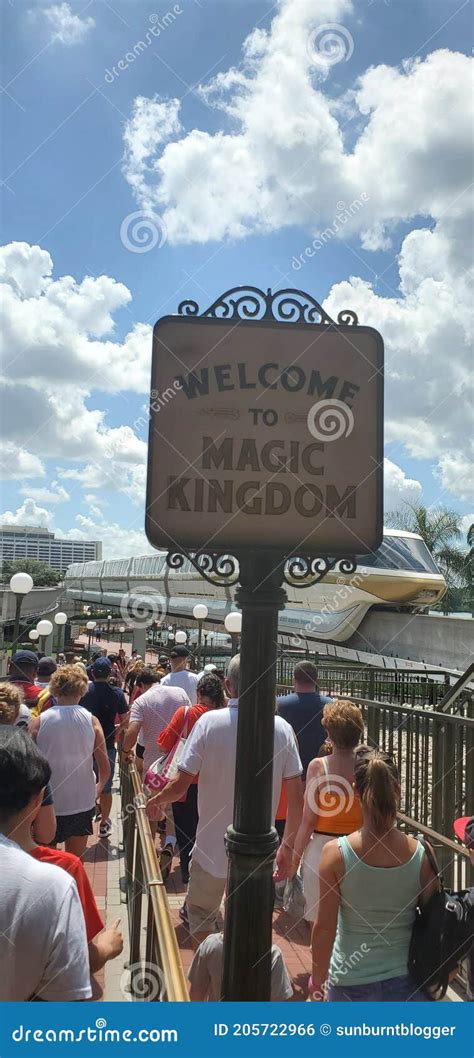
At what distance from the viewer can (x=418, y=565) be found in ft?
86.0

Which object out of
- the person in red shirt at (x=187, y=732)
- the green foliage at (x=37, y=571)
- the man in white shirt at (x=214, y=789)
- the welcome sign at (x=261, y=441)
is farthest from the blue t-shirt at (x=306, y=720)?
the green foliage at (x=37, y=571)

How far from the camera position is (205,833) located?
3.71 meters

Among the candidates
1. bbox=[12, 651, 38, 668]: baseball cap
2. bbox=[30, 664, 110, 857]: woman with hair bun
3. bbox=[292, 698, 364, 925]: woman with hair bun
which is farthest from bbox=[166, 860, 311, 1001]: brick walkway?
bbox=[12, 651, 38, 668]: baseball cap

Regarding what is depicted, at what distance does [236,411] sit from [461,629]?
22.5 metres

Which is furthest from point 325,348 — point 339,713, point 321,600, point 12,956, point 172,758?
point 321,600

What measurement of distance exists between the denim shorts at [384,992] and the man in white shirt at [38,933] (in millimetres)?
1071

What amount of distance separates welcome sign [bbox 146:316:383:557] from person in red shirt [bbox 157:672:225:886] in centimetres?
286

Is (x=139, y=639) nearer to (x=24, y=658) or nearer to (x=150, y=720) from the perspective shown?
(x=150, y=720)

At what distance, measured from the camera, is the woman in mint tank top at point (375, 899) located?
2531 mm

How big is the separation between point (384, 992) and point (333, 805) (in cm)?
114

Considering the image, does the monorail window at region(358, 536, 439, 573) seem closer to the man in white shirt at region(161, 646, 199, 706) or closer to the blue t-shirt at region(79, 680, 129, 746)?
the man in white shirt at region(161, 646, 199, 706)

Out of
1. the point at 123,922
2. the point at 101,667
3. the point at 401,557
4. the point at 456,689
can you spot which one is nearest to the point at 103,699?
the point at 101,667

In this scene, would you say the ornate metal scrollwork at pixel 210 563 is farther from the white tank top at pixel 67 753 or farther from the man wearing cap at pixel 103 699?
the man wearing cap at pixel 103 699

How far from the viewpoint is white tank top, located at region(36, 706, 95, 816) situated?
Result: 176 inches
